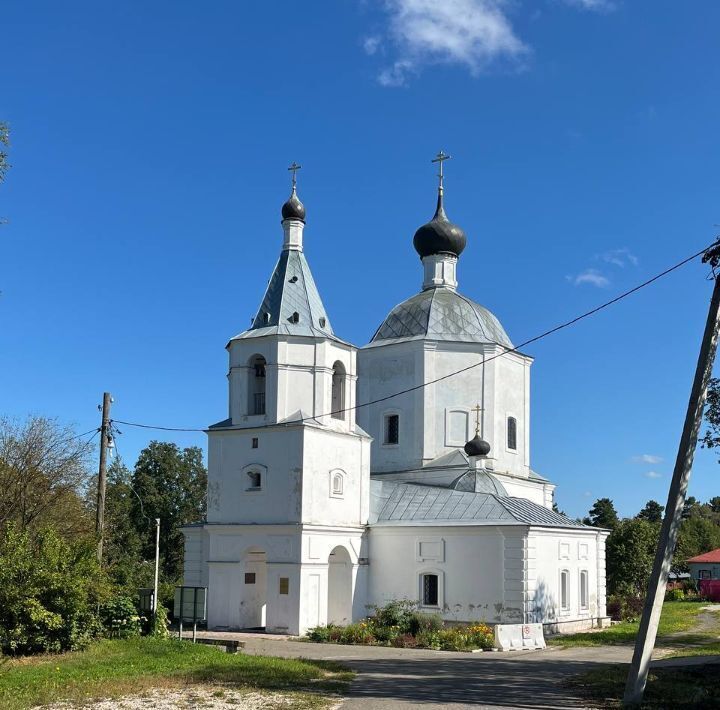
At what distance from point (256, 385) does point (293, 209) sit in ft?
17.6

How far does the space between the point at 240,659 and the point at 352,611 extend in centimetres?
933

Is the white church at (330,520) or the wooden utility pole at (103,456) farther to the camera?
the white church at (330,520)

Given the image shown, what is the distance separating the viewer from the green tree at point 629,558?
36844 millimetres

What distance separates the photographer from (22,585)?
1733 centimetres

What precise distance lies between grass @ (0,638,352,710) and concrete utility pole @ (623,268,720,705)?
13.7 feet

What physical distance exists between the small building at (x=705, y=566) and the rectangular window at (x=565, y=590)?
30060 mm

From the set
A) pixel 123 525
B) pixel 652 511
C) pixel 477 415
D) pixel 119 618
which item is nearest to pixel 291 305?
pixel 477 415

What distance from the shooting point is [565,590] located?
2698 centimetres

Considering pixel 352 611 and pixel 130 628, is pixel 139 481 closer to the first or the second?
pixel 352 611

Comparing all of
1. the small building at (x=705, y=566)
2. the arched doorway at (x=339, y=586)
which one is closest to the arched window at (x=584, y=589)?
the arched doorway at (x=339, y=586)

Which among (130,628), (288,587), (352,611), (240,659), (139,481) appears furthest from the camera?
(139,481)

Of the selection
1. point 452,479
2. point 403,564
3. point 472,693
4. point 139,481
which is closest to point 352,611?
point 403,564

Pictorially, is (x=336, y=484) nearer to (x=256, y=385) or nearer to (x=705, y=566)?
(x=256, y=385)

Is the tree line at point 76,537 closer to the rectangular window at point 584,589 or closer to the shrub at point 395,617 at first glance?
the shrub at point 395,617
